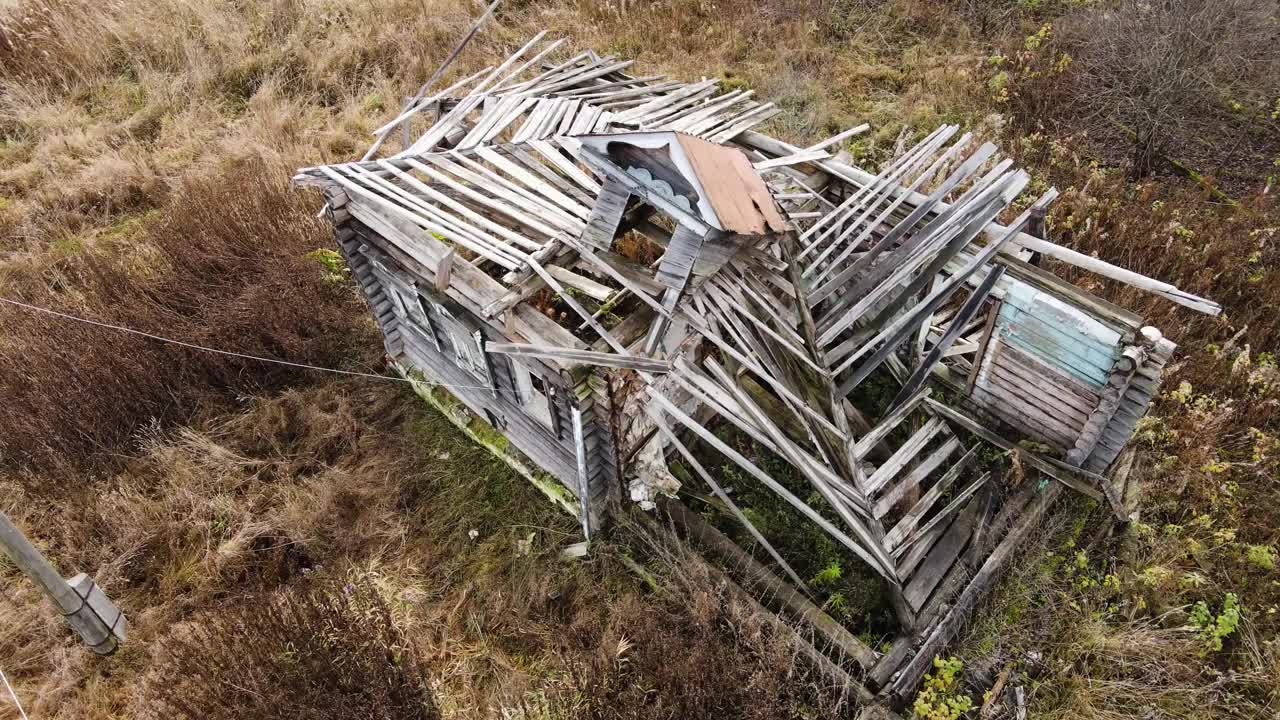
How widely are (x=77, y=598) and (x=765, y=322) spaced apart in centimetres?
551

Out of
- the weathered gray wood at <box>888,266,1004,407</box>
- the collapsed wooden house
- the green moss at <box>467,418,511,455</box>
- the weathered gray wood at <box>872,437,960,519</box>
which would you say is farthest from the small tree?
the green moss at <box>467,418,511,455</box>

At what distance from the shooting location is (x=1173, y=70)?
29.0 ft

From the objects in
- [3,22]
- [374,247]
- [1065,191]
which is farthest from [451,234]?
[3,22]

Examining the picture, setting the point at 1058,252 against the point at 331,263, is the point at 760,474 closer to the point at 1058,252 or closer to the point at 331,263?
the point at 1058,252

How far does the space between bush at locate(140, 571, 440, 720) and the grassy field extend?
35 millimetres

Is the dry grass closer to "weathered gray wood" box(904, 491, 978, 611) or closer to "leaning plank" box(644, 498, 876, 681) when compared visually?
"leaning plank" box(644, 498, 876, 681)

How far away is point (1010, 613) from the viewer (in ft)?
16.9

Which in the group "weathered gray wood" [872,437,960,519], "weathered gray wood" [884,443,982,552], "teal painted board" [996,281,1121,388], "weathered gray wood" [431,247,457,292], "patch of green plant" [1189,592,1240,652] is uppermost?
"weathered gray wood" [431,247,457,292]

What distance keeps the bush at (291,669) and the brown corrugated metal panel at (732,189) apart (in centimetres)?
394

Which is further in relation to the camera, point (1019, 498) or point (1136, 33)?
point (1136, 33)

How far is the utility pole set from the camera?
4453 mm

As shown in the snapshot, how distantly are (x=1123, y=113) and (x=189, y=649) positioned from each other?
12.7 m

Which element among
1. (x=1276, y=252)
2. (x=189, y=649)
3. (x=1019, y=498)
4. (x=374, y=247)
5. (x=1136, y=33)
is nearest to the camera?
(x=189, y=649)

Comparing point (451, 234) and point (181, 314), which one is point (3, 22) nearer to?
point (181, 314)
